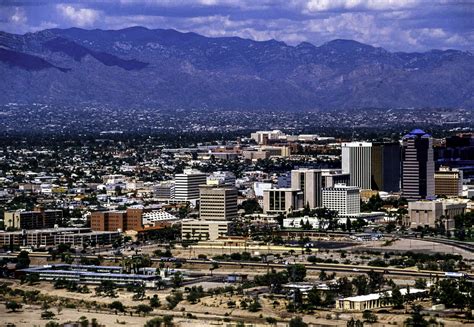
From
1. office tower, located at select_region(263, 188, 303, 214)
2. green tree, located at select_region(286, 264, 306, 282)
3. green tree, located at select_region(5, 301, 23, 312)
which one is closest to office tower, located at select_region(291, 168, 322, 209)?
office tower, located at select_region(263, 188, 303, 214)

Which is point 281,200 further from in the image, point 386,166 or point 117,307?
point 117,307

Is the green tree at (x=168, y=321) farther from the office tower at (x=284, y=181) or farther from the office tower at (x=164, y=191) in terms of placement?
the office tower at (x=164, y=191)

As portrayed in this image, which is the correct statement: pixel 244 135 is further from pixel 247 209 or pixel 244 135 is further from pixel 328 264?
pixel 328 264

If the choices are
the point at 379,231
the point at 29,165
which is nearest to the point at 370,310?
the point at 379,231

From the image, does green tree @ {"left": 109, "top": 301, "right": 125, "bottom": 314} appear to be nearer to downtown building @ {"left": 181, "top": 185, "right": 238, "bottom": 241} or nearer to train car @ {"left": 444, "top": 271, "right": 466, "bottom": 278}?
train car @ {"left": 444, "top": 271, "right": 466, "bottom": 278}

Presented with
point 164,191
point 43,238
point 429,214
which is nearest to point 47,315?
point 43,238

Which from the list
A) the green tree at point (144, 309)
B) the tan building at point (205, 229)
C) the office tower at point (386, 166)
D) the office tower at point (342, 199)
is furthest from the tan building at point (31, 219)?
the green tree at point (144, 309)

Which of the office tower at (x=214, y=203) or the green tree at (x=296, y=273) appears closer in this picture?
the green tree at (x=296, y=273)
